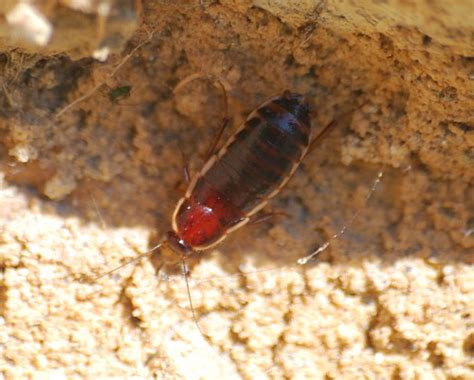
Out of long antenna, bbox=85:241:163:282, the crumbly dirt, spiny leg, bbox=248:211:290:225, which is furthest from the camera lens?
spiny leg, bbox=248:211:290:225

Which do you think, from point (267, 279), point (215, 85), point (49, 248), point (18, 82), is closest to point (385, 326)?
point (267, 279)

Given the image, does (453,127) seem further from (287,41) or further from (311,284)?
(311,284)

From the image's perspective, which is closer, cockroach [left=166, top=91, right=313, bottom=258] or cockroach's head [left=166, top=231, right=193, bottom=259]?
cockroach [left=166, top=91, right=313, bottom=258]

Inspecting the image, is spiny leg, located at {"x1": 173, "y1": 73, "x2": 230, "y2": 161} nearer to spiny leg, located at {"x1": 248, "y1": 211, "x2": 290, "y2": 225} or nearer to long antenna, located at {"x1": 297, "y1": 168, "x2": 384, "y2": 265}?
spiny leg, located at {"x1": 248, "y1": 211, "x2": 290, "y2": 225}

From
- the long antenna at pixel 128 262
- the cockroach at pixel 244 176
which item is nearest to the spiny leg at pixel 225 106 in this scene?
the cockroach at pixel 244 176

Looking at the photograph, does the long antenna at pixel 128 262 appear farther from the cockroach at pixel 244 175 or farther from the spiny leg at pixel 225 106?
the spiny leg at pixel 225 106

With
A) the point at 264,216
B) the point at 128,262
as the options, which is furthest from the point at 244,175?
the point at 128,262

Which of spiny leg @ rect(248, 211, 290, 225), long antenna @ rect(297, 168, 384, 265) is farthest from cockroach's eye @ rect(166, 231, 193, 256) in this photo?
long antenna @ rect(297, 168, 384, 265)
